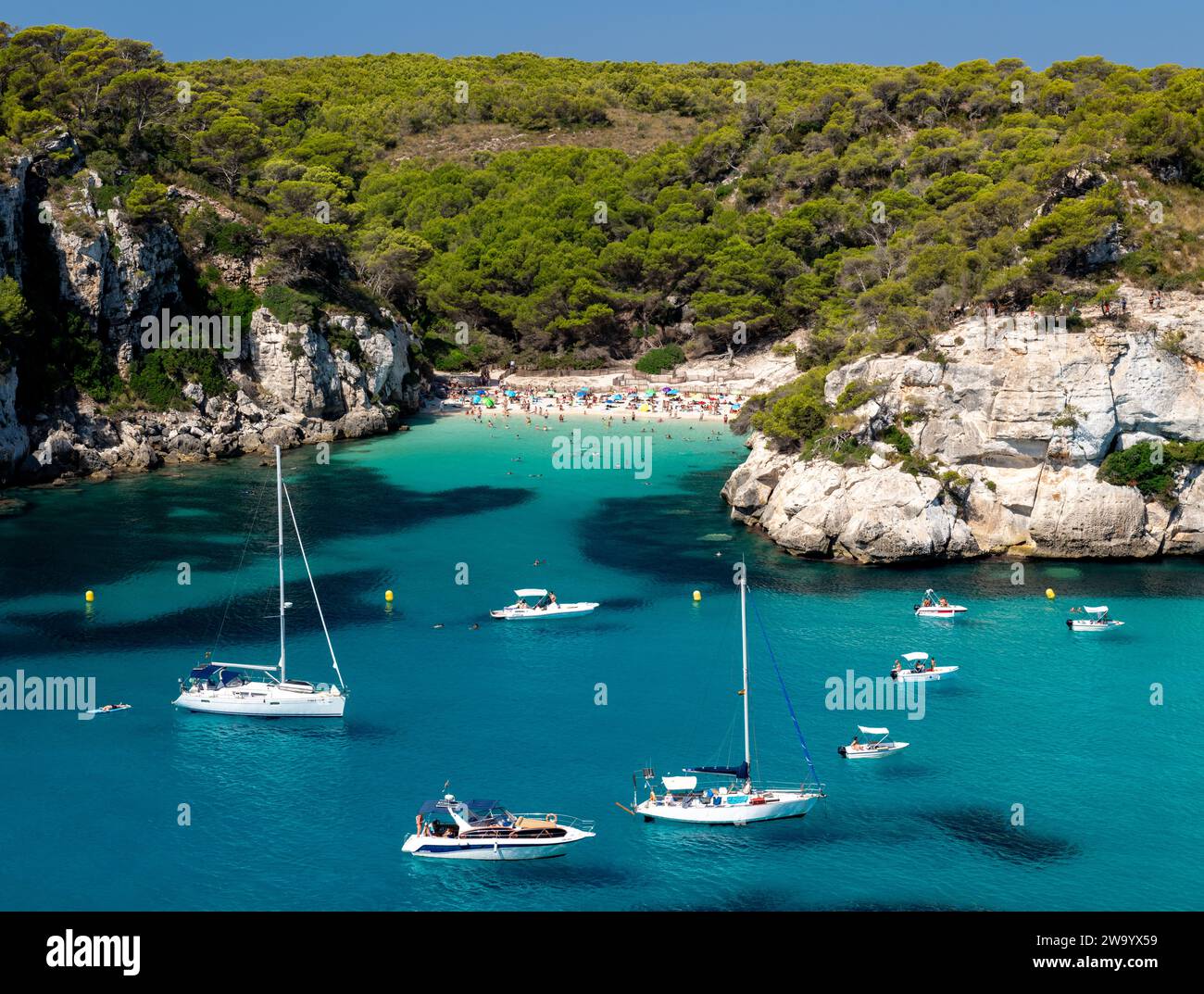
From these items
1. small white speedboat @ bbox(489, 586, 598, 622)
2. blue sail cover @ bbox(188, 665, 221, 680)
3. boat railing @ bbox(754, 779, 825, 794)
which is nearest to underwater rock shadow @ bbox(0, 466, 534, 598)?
blue sail cover @ bbox(188, 665, 221, 680)

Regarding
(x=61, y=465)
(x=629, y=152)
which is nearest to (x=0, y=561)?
(x=61, y=465)

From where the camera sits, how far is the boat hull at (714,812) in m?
38.8

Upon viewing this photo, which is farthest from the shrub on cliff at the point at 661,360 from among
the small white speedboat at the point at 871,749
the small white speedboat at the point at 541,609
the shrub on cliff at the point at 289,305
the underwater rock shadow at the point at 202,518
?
the small white speedboat at the point at 871,749

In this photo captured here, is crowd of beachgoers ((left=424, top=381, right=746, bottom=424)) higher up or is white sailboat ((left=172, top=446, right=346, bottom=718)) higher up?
crowd of beachgoers ((left=424, top=381, right=746, bottom=424))

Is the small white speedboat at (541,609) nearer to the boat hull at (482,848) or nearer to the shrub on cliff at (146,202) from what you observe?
the boat hull at (482,848)

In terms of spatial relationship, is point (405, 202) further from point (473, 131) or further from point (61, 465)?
point (61, 465)

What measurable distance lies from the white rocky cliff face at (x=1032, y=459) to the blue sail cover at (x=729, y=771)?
1080 inches

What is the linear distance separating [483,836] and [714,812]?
7.71m

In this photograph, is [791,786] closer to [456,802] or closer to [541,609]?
[456,802]

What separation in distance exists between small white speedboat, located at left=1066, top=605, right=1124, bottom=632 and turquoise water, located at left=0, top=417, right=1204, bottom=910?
0.72 meters

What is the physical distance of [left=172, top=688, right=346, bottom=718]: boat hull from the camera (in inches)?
1832

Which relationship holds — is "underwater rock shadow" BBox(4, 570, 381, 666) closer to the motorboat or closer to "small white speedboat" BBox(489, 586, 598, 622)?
"small white speedboat" BBox(489, 586, 598, 622)
